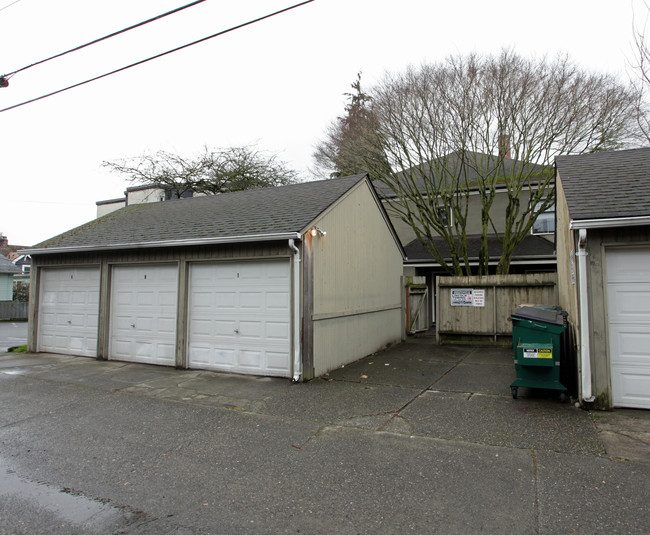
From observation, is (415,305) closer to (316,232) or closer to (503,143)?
(503,143)

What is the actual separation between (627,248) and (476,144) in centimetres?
923

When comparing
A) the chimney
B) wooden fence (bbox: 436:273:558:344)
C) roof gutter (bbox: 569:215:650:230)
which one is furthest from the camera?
the chimney

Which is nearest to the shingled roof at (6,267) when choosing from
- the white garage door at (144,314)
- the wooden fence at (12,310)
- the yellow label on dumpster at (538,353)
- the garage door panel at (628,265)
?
the wooden fence at (12,310)

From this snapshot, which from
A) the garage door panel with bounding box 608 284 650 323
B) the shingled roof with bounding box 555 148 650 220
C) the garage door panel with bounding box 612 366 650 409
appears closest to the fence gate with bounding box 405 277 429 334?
the shingled roof with bounding box 555 148 650 220

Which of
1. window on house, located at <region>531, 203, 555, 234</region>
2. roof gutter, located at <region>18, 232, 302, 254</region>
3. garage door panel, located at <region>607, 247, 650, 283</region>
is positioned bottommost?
garage door panel, located at <region>607, 247, 650, 283</region>

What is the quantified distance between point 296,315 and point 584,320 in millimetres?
4380

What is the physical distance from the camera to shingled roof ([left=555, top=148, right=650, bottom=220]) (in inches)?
222

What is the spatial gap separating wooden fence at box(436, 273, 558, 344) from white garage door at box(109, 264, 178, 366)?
7202mm

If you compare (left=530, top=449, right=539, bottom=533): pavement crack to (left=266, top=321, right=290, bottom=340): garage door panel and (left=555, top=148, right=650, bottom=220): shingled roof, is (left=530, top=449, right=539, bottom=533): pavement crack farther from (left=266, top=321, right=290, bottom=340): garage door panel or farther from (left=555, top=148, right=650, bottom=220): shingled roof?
(left=266, top=321, right=290, bottom=340): garage door panel

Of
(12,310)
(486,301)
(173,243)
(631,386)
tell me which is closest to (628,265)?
(631,386)

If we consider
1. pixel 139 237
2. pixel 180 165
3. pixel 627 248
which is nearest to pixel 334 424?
pixel 627 248

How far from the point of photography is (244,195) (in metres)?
12.0

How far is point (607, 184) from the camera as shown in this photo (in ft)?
21.8

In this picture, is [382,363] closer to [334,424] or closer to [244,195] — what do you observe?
[334,424]
